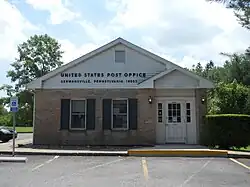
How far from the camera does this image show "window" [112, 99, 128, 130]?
20.3 m

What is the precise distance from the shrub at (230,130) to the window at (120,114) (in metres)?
4.24

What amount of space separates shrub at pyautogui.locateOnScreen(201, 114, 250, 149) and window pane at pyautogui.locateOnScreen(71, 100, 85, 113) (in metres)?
6.41

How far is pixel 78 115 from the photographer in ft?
67.1

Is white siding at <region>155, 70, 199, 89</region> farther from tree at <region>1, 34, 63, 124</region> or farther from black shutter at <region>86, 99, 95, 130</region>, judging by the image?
tree at <region>1, 34, 63, 124</region>

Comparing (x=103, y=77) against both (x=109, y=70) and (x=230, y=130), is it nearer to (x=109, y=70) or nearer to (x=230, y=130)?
(x=109, y=70)

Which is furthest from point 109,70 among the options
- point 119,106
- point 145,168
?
point 145,168

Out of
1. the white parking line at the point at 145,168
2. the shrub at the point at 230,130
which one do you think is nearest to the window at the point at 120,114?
the shrub at the point at 230,130

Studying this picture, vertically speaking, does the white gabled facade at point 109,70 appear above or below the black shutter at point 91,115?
above

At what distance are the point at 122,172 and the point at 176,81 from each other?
368 inches

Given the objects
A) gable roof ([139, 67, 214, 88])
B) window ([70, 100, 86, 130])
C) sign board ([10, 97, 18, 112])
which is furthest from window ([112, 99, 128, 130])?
sign board ([10, 97, 18, 112])

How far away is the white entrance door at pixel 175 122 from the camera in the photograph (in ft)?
65.8

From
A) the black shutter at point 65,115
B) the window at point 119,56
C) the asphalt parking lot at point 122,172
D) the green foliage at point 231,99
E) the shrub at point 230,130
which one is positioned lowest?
the asphalt parking lot at point 122,172

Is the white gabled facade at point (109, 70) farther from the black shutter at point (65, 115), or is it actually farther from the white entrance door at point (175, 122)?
the white entrance door at point (175, 122)

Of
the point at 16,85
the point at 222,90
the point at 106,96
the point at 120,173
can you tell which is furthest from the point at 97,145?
the point at 16,85
